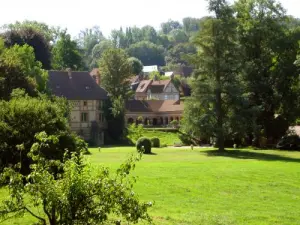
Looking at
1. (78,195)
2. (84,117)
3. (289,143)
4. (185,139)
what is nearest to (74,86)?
(84,117)

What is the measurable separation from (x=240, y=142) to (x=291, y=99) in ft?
23.3

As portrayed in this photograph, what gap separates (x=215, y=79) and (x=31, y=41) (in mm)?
28290

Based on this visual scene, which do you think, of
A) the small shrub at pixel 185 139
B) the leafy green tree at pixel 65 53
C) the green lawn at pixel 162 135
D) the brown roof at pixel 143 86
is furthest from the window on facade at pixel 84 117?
the brown roof at pixel 143 86

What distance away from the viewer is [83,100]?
66625 millimetres

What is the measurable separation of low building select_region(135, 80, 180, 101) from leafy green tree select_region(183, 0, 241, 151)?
61.6 metres

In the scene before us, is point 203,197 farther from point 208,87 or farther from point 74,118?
point 74,118

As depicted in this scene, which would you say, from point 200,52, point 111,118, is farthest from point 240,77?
point 111,118

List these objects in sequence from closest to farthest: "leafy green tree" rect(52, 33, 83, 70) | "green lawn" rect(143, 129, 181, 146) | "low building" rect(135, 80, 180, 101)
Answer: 1. "green lawn" rect(143, 129, 181, 146)
2. "leafy green tree" rect(52, 33, 83, 70)
3. "low building" rect(135, 80, 180, 101)

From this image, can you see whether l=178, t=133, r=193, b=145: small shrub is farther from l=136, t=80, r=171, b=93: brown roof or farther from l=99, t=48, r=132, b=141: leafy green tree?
l=136, t=80, r=171, b=93: brown roof

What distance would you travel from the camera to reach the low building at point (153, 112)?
85762mm

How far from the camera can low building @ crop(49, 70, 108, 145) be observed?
6550 centimetres

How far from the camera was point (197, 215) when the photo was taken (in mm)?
16203

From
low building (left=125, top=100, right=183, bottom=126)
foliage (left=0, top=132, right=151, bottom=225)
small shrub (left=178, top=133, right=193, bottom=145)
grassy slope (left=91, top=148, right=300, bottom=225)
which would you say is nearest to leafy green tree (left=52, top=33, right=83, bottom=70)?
low building (left=125, top=100, right=183, bottom=126)

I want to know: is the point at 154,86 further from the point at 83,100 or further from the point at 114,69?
the point at 83,100
